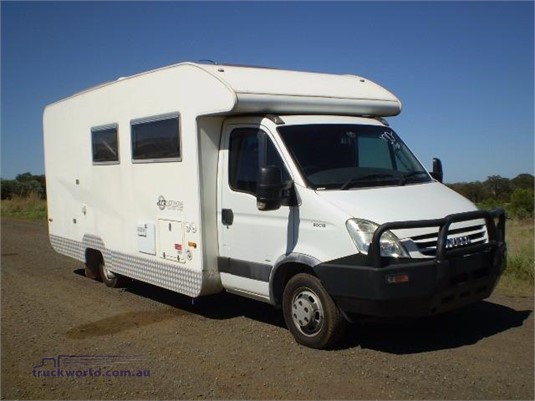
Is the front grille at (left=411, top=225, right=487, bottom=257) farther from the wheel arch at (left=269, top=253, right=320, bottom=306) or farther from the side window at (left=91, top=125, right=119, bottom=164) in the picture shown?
the side window at (left=91, top=125, right=119, bottom=164)

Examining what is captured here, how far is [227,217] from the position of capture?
6.60 metres

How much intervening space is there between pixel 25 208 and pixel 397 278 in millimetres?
27501

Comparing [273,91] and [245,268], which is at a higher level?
[273,91]

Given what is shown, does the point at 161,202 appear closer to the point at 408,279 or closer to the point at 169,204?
the point at 169,204

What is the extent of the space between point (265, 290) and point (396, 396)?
1998mm

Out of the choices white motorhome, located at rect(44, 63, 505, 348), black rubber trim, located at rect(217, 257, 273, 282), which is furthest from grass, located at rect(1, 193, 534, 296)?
black rubber trim, located at rect(217, 257, 273, 282)

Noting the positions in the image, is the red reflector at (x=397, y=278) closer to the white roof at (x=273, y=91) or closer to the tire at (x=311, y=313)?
the tire at (x=311, y=313)

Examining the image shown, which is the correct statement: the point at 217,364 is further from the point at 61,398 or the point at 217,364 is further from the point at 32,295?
the point at 32,295

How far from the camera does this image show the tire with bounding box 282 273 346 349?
5535mm

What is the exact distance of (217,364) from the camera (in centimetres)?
547

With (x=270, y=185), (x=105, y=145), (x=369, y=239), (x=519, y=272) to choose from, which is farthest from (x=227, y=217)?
(x=519, y=272)

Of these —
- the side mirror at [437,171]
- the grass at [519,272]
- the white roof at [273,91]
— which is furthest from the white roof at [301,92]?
the grass at [519,272]

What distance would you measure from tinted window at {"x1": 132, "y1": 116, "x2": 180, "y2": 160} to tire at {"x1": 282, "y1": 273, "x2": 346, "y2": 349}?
222cm

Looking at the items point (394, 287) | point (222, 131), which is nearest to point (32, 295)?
point (222, 131)
